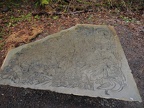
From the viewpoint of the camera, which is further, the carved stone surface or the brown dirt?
the brown dirt

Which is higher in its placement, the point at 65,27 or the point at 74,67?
the point at 74,67

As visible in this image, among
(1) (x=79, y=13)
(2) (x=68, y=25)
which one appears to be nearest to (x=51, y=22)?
(2) (x=68, y=25)

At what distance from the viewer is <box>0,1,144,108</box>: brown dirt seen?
2521 mm

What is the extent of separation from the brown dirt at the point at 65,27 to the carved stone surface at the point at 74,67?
43 centimetres

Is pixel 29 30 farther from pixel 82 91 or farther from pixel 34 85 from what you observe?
pixel 82 91

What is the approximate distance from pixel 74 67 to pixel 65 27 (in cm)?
159

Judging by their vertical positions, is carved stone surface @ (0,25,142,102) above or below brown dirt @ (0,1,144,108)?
above

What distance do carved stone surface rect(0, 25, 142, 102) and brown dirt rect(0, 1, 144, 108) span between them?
43 centimetres

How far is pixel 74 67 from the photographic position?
2.37 metres

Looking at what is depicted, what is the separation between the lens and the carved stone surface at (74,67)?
2.13m

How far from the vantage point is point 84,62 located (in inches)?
95.4

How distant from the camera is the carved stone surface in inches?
83.9

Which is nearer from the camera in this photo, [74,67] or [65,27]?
[74,67]

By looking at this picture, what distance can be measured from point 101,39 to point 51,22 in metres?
1.44
